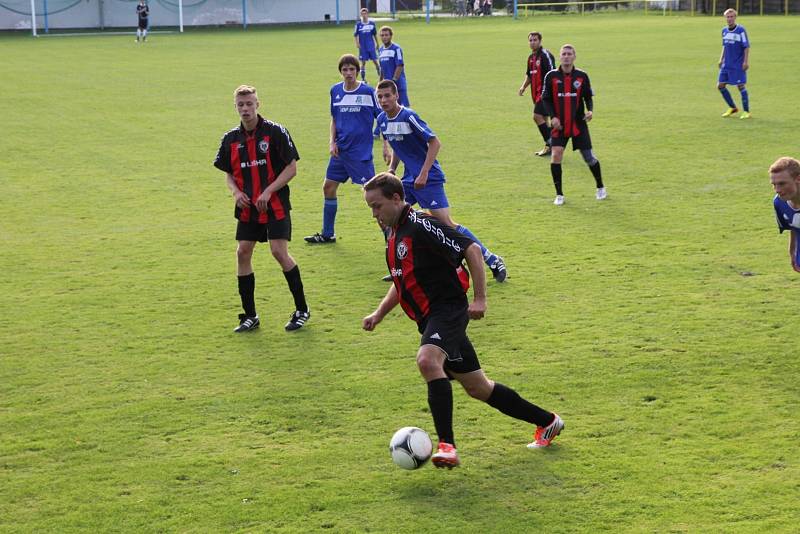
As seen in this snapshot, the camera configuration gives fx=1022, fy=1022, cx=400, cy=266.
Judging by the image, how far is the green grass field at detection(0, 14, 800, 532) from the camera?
6.45 metres

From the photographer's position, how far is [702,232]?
1302 centimetres

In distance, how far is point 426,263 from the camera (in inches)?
266

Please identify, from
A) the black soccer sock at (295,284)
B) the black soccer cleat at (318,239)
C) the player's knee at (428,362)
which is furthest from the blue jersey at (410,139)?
the player's knee at (428,362)

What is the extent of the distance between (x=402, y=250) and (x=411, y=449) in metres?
1.30

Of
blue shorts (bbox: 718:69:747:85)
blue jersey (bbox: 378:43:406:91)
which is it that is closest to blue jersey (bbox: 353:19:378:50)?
blue jersey (bbox: 378:43:406:91)

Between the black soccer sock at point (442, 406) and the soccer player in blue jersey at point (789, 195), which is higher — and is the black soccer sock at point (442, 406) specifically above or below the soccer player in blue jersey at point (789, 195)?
below

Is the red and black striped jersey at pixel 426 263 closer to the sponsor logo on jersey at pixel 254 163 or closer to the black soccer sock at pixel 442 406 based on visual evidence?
the black soccer sock at pixel 442 406

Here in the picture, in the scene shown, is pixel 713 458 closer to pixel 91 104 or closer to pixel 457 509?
pixel 457 509

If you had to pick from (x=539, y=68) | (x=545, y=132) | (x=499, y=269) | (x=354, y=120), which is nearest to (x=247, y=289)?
(x=499, y=269)

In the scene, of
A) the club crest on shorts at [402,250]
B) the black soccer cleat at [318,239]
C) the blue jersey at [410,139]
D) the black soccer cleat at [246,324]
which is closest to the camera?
the club crest on shorts at [402,250]

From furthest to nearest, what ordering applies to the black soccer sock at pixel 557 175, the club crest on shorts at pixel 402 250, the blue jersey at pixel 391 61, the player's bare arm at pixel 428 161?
the blue jersey at pixel 391 61 → the black soccer sock at pixel 557 175 → the player's bare arm at pixel 428 161 → the club crest on shorts at pixel 402 250

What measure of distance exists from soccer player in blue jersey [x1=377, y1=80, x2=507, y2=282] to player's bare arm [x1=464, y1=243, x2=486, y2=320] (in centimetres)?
428

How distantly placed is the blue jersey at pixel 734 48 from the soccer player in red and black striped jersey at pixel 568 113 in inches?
371

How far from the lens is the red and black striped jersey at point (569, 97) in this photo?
14.9 m
